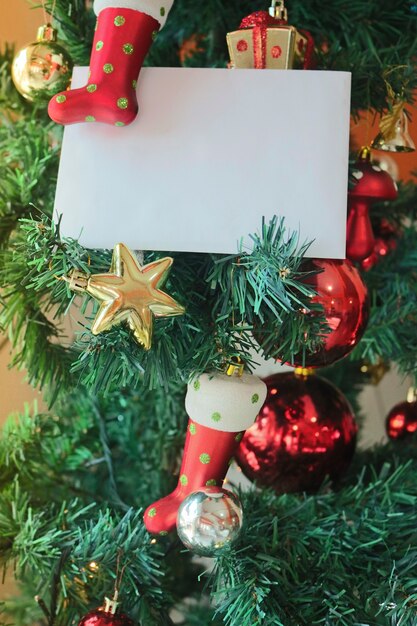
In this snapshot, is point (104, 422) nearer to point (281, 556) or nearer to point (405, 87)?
point (281, 556)

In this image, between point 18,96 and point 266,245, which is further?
point 18,96

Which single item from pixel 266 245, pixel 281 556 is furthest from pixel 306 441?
pixel 266 245

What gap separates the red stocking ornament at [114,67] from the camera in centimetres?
45

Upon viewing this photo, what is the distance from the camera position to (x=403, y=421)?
Result: 0.74 metres

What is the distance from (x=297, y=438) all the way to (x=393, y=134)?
0.27 meters

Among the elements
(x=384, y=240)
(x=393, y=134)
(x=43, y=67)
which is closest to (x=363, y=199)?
(x=393, y=134)

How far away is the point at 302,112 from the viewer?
0.45 m

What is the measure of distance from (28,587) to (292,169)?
531 mm

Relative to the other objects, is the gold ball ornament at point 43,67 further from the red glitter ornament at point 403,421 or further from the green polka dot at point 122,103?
the red glitter ornament at point 403,421

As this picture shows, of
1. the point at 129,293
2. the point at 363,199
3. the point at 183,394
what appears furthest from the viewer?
the point at 183,394

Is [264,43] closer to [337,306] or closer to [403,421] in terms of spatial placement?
[337,306]

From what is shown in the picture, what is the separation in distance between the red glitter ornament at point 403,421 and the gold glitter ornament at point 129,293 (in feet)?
1.35

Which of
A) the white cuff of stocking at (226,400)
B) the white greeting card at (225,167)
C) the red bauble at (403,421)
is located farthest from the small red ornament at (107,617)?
the red bauble at (403,421)

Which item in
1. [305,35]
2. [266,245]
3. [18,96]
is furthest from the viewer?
[18,96]
